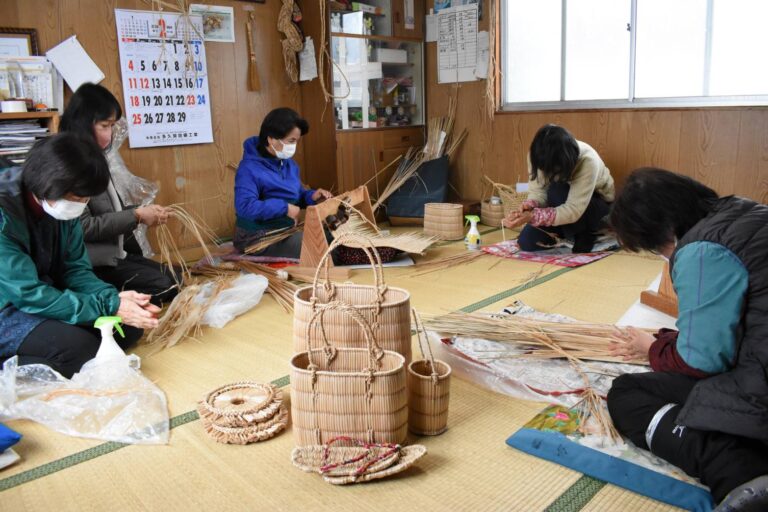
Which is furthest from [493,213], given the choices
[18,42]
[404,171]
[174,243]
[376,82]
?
[18,42]

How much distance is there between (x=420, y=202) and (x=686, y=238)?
3975 millimetres

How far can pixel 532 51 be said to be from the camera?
541cm

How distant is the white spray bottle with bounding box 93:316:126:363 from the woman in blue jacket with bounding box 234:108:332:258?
175 cm

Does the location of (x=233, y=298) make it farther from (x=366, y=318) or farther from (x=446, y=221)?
(x=446, y=221)

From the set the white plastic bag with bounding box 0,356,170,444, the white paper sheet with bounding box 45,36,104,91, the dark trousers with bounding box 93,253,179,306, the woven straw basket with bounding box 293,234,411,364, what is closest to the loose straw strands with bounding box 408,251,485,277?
the dark trousers with bounding box 93,253,179,306

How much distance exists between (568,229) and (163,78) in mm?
3048

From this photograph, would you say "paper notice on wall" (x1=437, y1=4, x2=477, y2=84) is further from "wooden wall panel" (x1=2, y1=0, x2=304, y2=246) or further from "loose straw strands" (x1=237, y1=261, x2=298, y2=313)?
"loose straw strands" (x1=237, y1=261, x2=298, y2=313)

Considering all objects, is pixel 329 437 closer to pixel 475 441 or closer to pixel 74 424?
pixel 475 441

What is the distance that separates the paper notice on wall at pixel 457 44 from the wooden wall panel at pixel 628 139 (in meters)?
0.08

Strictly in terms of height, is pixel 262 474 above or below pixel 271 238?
below

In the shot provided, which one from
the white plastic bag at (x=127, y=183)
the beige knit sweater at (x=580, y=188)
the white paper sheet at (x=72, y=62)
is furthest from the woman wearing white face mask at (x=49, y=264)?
the beige knit sweater at (x=580, y=188)

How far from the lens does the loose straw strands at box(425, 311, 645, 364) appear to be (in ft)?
8.24

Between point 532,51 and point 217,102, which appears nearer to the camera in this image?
point 217,102

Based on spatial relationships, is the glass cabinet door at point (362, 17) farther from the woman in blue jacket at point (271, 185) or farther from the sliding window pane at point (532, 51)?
the woman in blue jacket at point (271, 185)
